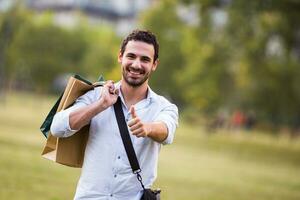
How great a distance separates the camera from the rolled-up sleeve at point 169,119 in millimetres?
4896

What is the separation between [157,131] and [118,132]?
0.98 ft

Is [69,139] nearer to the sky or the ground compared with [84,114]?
nearer to the ground

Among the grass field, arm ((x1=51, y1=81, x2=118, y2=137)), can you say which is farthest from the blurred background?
→ arm ((x1=51, y1=81, x2=118, y2=137))

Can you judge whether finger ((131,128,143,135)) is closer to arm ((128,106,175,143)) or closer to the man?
arm ((128,106,175,143))

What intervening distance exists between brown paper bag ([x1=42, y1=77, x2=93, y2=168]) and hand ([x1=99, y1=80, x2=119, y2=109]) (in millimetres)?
211

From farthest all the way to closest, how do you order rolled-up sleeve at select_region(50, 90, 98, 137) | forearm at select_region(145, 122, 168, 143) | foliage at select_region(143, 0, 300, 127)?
foliage at select_region(143, 0, 300, 127) < rolled-up sleeve at select_region(50, 90, 98, 137) < forearm at select_region(145, 122, 168, 143)

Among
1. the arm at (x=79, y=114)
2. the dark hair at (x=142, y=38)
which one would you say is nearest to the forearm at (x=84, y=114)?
the arm at (x=79, y=114)

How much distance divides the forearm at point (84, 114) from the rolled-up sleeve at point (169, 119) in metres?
0.43

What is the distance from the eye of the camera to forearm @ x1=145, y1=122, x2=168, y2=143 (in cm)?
465

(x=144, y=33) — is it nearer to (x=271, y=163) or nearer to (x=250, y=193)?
(x=250, y=193)

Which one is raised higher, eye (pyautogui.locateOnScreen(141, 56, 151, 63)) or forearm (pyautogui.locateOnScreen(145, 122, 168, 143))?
eye (pyautogui.locateOnScreen(141, 56, 151, 63))

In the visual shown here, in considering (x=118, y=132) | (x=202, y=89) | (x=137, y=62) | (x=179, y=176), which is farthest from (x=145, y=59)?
(x=202, y=89)

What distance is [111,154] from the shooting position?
4906 millimetres

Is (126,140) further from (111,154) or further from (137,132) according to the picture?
(137,132)
